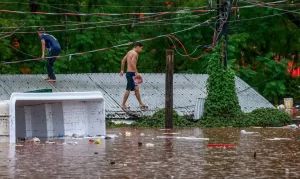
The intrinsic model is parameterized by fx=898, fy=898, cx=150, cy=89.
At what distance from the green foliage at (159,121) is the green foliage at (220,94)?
1.11 m

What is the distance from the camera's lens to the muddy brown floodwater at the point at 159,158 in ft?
45.9

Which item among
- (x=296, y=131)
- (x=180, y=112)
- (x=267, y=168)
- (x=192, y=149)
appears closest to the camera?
(x=267, y=168)

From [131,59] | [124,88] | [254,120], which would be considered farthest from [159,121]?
[124,88]

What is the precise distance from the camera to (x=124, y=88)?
2994 cm

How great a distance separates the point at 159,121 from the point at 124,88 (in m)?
3.50

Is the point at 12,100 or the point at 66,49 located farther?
the point at 66,49

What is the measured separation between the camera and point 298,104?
40.0 metres

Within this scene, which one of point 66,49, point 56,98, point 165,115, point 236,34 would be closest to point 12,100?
point 56,98

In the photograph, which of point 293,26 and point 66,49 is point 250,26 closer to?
point 293,26

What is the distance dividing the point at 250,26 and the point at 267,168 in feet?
89.1

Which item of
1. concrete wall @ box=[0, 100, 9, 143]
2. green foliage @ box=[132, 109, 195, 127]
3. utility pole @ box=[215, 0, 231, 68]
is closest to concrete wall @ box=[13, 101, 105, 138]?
concrete wall @ box=[0, 100, 9, 143]

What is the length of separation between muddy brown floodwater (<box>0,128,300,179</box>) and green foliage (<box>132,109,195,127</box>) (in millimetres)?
3836

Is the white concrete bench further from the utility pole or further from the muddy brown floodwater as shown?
the utility pole

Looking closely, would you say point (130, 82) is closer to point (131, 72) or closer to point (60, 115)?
point (131, 72)
